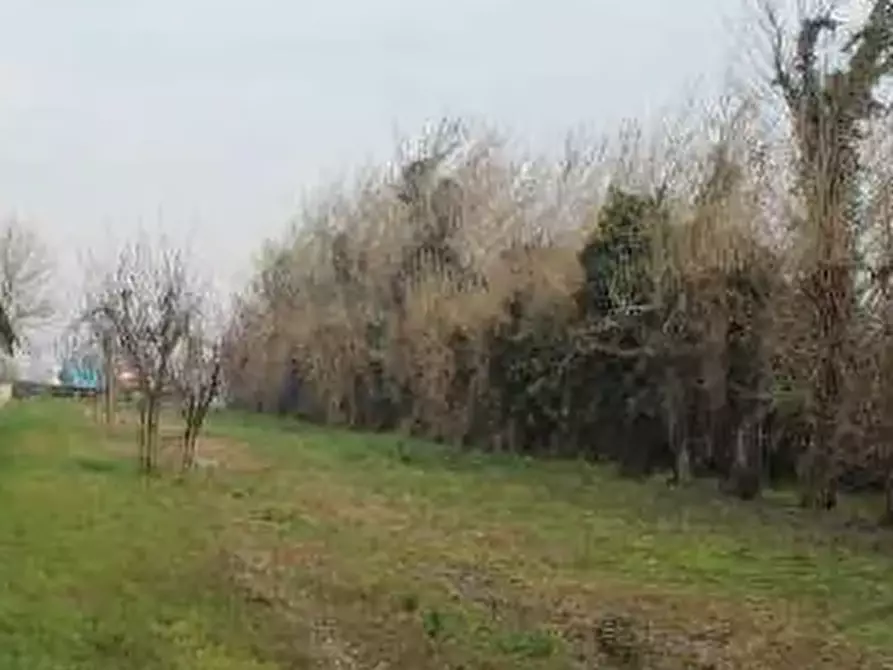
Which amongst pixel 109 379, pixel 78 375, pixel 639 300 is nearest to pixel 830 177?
pixel 639 300

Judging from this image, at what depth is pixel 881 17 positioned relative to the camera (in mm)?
23359

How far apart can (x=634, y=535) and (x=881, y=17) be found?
934 cm

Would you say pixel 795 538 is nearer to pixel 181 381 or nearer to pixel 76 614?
pixel 76 614

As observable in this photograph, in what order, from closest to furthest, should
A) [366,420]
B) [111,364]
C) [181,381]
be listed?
[181,381], [111,364], [366,420]

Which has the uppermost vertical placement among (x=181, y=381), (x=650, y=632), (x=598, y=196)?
(x=598, y=196)

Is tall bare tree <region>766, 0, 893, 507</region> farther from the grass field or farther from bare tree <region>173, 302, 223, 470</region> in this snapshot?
bare tree <region>173, 302, 223, 470</region>

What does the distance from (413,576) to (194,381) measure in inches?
594

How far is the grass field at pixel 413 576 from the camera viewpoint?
11070 millimetres

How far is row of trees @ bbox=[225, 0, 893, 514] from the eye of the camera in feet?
76.6

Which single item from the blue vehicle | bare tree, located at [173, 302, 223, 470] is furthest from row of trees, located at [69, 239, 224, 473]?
the blue vehicle

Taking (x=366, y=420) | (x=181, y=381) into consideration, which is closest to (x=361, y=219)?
(x=366, y=420)

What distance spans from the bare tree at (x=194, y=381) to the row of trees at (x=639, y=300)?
898 cm

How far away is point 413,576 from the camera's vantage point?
14.9 m

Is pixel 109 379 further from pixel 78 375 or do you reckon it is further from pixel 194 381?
pixel 78 375
